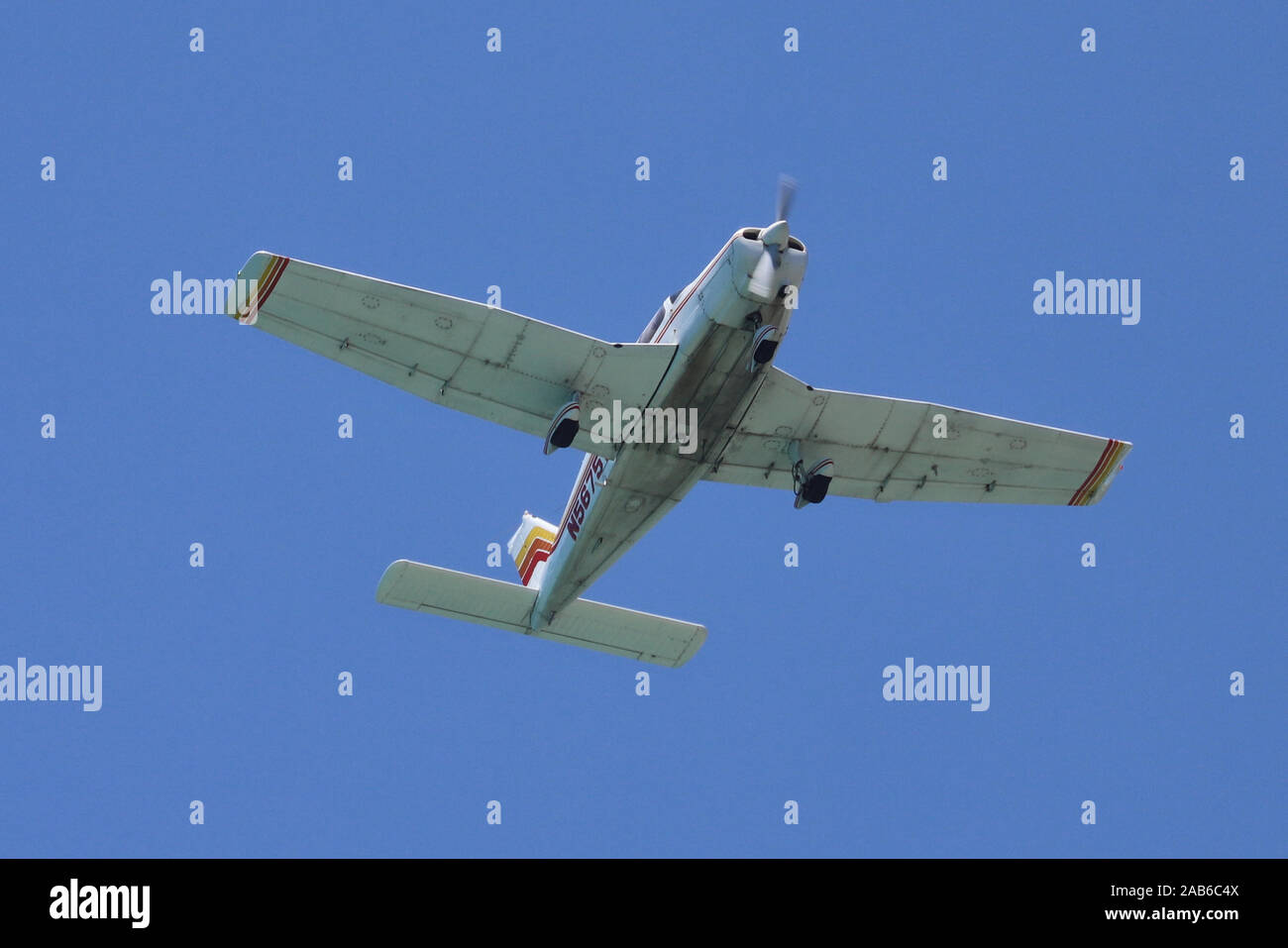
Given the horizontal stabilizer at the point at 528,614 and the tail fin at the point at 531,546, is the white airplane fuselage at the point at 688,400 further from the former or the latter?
the tail fin at the point at 531,546

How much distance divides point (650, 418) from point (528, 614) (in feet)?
19.0

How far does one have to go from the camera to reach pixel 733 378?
23.0m

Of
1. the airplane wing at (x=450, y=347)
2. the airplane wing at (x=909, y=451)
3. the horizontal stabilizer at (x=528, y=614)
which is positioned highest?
the airplane wing at (x=450, y=347)

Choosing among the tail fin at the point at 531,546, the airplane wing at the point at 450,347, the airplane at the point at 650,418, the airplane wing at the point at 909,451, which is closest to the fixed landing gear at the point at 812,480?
the airplane at the point at 650,418

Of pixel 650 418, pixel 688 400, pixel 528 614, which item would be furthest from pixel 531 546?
pixel 688 400

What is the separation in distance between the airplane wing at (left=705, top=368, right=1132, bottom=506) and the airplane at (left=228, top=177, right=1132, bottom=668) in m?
0.03

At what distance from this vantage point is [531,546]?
2964 cm

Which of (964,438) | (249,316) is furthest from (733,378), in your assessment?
(249,316)

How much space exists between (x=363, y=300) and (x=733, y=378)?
5399 mm

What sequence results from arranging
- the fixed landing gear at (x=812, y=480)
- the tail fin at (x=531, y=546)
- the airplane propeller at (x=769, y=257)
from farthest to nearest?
the tail fin at (x=531, y=546) → the fixed landing gear at (x=812, y=480) → the airplane propeller at (x=769, y=257)

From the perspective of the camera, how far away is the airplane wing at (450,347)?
72.7 ft

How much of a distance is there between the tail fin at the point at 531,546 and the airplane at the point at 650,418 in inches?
3.4

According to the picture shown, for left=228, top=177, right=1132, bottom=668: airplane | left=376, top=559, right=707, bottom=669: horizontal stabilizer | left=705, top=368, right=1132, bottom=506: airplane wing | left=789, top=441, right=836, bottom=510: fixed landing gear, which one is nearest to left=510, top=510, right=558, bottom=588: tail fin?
left=228, top=177, right=1132, bottom=668: airplane

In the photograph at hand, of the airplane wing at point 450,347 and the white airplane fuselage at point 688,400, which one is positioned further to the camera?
the airplane wing at point 450,347
